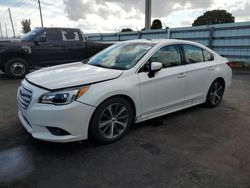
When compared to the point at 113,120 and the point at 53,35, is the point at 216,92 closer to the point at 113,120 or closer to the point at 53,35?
the point at 113,120

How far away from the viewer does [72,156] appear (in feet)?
9.75

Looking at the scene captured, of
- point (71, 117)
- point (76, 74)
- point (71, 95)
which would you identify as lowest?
point (71, 117)

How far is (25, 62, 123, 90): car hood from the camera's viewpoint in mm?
2945

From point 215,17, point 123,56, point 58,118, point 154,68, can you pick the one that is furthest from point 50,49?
point 215,17

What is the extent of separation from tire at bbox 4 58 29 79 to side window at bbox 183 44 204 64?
6505 millimetres

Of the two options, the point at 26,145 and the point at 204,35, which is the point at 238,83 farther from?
the point at 26,145

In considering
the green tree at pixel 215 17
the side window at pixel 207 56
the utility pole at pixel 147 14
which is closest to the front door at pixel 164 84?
the side window at pixel 207 56

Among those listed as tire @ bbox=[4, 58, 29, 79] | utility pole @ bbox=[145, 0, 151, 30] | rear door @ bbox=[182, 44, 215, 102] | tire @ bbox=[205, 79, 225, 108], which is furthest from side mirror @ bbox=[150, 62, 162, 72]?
utility pole @ bbox=[145, 0, 151, 30]

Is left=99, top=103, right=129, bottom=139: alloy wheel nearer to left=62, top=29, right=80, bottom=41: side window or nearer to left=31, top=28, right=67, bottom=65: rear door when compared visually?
left=31, top=28, right=67, bottom=65: rear door

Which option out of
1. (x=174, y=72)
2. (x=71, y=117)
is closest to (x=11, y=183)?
(x=71, y=117)

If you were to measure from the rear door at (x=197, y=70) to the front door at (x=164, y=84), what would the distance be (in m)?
0.19

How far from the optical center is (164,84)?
12.4 ft

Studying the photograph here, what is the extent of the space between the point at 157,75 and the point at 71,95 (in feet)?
4.97

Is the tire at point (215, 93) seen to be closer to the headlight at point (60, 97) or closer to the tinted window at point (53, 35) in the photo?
the headlight at point (60, 97)
